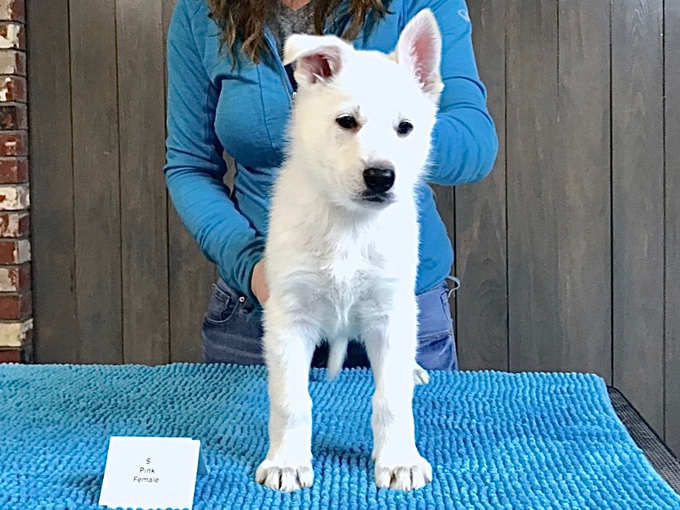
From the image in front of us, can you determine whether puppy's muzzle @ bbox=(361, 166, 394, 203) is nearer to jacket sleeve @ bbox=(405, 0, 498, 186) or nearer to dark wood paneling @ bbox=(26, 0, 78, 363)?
jacket sleeve @ bbox=(405, 0, 498, 186)

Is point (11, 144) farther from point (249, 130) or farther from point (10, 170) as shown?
point (249, 130)

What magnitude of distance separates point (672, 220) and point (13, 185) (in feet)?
7.41

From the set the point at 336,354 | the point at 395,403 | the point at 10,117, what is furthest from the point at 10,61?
the point at 395,403

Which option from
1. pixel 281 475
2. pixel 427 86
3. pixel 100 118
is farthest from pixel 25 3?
pixel 281 475

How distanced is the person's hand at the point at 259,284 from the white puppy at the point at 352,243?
0.07 meters

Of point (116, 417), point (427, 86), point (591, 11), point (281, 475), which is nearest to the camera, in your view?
point (281, 475)

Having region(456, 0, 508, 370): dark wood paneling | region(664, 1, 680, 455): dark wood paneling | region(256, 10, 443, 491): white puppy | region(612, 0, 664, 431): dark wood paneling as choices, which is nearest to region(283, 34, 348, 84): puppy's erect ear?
region(256, 10, 443, 491): white puppy

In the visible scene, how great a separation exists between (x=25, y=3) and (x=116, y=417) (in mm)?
1788

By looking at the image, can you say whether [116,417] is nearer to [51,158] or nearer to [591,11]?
[51,158]

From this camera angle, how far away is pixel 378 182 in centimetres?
111

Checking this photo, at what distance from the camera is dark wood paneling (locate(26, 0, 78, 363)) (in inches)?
104

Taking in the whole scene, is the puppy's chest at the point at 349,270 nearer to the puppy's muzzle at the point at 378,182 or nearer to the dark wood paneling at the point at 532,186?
the puppy's muzzle at the point at 378,182

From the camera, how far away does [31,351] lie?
2.77m

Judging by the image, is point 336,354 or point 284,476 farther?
point 336,354
